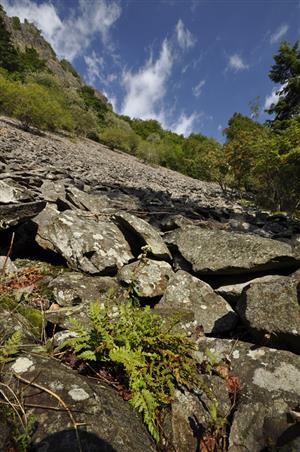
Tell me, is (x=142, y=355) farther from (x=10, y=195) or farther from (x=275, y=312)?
(x=10, y=195)

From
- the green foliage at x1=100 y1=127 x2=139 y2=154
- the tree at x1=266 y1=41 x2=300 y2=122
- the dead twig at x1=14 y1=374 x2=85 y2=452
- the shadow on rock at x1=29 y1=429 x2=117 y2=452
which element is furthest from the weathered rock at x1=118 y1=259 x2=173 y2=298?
the green foliage at x1=100 y1=127 x2=139 y2=154

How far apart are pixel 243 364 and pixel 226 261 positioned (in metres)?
1.79

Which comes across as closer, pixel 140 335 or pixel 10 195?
pixel 140 335

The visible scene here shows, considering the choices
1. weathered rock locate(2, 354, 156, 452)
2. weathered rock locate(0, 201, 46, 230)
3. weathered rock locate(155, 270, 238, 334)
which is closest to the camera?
weathered rock locate(2, 354, 156, 452)

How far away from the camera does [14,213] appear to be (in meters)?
5.09

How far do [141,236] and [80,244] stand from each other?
1212mm

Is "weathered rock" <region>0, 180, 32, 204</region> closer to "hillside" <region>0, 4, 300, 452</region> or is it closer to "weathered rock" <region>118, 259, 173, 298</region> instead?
"hillside" <region>0, 4, 300, 452</region>

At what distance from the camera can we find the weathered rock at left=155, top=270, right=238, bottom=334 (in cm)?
418

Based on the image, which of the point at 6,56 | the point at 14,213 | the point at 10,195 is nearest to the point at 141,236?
the point at 14,213

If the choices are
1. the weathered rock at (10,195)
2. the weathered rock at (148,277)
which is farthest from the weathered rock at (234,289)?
the weathered rock at (10,195)

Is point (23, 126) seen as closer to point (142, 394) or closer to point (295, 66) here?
point (295, 66)

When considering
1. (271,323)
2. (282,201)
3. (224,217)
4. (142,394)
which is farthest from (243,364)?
(282,201)

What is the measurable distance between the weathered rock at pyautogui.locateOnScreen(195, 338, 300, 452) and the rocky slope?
1cm

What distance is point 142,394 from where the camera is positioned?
8.68 ft
